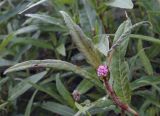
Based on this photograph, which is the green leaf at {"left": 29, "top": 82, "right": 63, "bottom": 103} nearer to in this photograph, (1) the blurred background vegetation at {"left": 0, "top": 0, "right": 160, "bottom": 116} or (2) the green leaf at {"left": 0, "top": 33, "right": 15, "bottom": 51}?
(1) the blurred background vegetation at {"left": 0, "top": 0, "right": 160, "bottom": 116}

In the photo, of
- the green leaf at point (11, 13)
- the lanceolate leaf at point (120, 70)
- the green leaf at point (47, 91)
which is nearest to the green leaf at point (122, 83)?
the lanceolate leaf at point (120, 70)

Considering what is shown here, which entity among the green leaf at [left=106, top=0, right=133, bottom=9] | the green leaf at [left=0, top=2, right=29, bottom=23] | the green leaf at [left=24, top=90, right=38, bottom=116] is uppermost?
the green leaf at [left=0, top=2, right=29, bottom=23]

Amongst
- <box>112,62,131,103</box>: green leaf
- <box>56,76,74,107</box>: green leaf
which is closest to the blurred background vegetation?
<box>56,76,74,107</box>: green leaf

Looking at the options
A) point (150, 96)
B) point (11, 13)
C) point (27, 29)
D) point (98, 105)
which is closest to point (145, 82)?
point (150, 96)

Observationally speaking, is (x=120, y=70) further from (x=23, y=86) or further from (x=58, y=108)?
(x=23, y=86)

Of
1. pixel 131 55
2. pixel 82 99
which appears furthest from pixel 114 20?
pixel 82 99

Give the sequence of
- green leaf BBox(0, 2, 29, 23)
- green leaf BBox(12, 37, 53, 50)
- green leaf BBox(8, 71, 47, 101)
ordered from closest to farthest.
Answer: green leaf BBox(8, 71, 47, 101)
green leaf BBox(12, 37, 53, 50)
green leaf BBox(0, 2, 29, 23)

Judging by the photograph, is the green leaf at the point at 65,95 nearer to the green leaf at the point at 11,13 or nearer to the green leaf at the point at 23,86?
the green leaf at the point at 23,86

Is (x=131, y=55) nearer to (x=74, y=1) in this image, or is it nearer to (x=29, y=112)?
(x=74, y=1)
